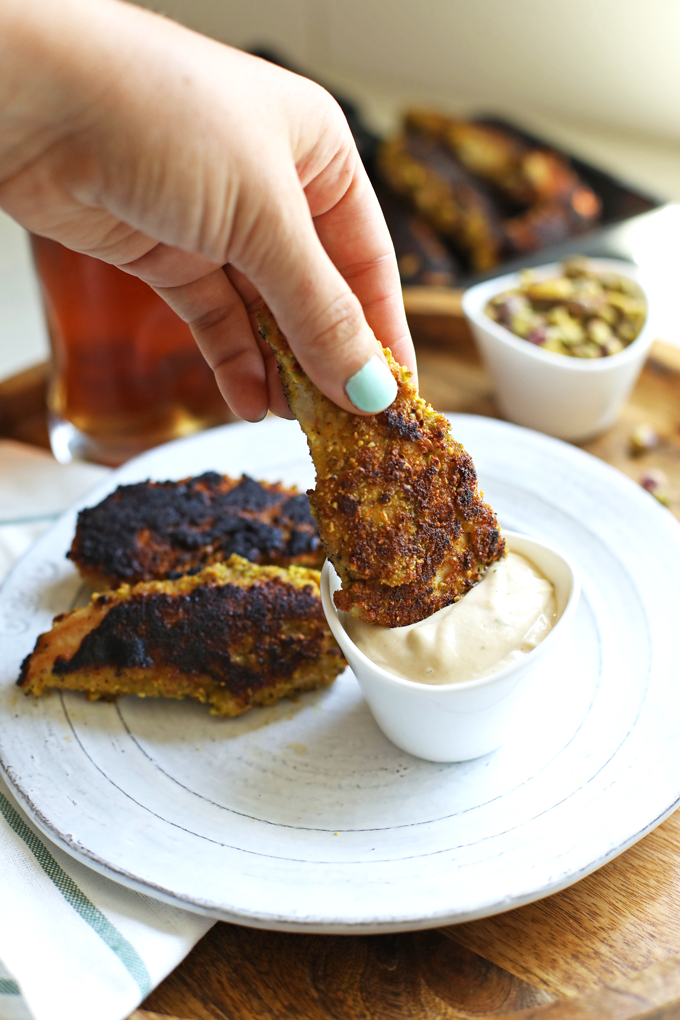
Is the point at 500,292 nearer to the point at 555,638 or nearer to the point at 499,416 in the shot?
the point at 499,416

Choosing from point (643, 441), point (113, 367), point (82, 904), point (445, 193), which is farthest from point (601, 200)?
point (82, 904)

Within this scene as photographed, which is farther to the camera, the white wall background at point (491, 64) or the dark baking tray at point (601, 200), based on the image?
the white wall background at point (491, 64)

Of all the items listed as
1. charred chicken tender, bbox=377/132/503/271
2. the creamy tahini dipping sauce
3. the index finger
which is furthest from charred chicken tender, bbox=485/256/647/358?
the creamy tahini dipping sauce

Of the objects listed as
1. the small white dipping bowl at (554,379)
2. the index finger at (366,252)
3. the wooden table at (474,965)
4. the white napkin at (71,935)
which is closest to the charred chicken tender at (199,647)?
the white napkin at (71,935)

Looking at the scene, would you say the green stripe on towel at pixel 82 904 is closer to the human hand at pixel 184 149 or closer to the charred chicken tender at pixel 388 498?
the charred chicken tender at pixel 388 498

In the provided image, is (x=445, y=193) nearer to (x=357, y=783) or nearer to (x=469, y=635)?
(x=469, y=635)

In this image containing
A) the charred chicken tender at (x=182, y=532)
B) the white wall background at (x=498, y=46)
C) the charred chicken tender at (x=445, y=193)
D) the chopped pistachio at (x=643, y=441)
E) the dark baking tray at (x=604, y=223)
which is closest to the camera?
the charred chicken tender at (x=182, y=532)

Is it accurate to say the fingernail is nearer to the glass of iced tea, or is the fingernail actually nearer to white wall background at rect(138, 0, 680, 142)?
the glass of iced tea
